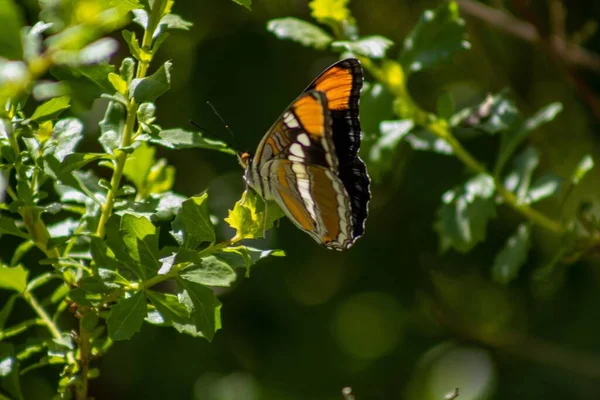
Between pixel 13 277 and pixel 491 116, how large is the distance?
1128 mm

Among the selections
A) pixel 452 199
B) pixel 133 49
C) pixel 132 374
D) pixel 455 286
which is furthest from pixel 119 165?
pixel 455 286

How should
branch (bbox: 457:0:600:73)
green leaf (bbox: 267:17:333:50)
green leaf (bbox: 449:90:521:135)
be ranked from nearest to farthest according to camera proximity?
green leaf (bbox: 267:17:333:50), green leaf (bbox: 449:90:521:135), branch (bbox: 457:0:600:73)

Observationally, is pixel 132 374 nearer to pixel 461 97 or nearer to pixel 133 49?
pixel 461 97

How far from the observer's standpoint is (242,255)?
120 cm

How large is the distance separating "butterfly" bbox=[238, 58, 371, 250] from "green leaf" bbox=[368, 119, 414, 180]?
0.48 ft

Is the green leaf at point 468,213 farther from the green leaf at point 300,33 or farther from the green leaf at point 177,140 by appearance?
the green leaf at point 177,140

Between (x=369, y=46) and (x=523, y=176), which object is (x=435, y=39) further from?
(x=523, y=176)

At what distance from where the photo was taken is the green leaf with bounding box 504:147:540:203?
1922 mm

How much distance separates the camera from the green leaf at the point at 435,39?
5.91 feet

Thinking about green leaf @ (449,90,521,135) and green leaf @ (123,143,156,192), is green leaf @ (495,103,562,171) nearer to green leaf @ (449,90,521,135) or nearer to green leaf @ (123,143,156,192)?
green leaf @ (449,90,521,135)

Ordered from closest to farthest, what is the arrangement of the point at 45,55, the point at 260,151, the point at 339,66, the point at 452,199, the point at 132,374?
the point at 45,55 < the point at 339,66 < the point at 260,151 < the point at 452,199 < the point at 132,374

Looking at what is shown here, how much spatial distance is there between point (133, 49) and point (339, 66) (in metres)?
0.43

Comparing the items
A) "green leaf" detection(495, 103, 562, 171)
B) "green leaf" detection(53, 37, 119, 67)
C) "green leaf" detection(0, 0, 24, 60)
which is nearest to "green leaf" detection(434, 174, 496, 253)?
"green leaf" detection(495, 103, 562, 171)

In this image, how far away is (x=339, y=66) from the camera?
1.49m
